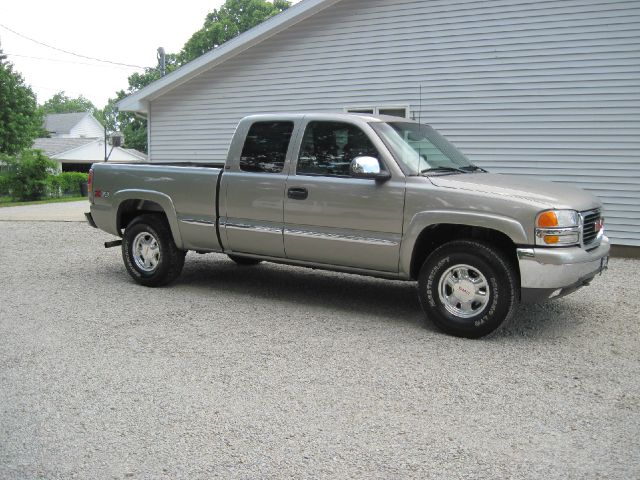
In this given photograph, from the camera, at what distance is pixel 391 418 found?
3.79 metres

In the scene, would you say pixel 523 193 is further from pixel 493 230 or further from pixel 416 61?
pixel 416 61

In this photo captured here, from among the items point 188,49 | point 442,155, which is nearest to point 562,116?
point 442,155

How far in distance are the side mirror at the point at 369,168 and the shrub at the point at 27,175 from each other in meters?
26.4

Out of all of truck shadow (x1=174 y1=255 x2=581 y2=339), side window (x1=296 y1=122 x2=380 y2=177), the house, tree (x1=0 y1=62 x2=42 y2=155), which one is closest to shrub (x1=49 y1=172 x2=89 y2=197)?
tree (x1=0 y1=62 x2=42 y2=155)

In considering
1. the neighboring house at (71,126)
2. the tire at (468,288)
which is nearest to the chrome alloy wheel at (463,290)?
the tire at (468,288)

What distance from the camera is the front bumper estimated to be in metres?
5.06

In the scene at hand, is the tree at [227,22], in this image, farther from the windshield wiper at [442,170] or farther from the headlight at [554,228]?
the headlight at [554,228]

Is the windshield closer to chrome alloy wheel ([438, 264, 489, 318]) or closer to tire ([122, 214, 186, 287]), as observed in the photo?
chrome alloy wheel ([438, 264, 489, 318])

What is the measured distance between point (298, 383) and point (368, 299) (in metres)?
2.74

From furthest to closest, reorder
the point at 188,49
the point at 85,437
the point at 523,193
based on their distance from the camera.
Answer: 1. the point at 188,49
2. the point at 523,193
3. the point at 85,437

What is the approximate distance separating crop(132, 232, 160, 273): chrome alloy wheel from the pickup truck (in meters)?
0.01

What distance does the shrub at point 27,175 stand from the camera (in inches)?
1117

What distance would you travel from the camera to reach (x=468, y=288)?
213 inches

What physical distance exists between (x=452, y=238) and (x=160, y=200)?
3445 millimetres
